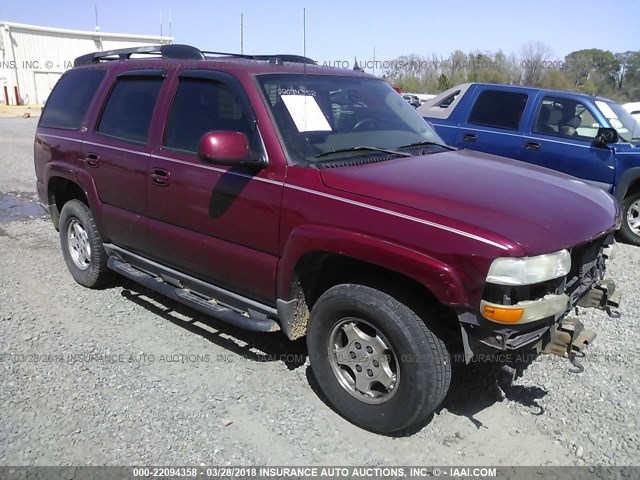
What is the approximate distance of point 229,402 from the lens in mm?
3328

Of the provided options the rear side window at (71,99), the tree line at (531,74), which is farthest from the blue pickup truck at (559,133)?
the tree line at (531,74)

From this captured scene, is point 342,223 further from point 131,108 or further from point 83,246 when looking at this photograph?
point 83,246

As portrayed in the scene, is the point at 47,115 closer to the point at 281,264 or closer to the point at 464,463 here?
the point at 281,264

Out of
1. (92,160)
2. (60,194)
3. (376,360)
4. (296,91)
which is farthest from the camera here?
(60,194)

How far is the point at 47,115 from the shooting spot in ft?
17.3

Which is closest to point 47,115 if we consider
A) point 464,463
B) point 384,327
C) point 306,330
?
point 306,330

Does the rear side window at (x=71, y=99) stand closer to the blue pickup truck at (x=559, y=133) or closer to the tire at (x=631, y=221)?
the blue pickup truck at (x=559, y=133)

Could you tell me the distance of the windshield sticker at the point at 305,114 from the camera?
10.9ft

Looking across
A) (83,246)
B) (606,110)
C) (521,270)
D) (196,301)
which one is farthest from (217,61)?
(606,110)

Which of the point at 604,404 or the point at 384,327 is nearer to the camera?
A: the point at 384,327

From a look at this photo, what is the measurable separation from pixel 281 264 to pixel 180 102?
1504 millimetres

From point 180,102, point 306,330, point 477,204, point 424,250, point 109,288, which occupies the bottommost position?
point 109,288

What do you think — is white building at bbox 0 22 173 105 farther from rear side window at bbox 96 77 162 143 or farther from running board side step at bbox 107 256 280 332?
running board side step at bbox 107 256 280 332

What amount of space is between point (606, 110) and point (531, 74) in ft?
85.2
